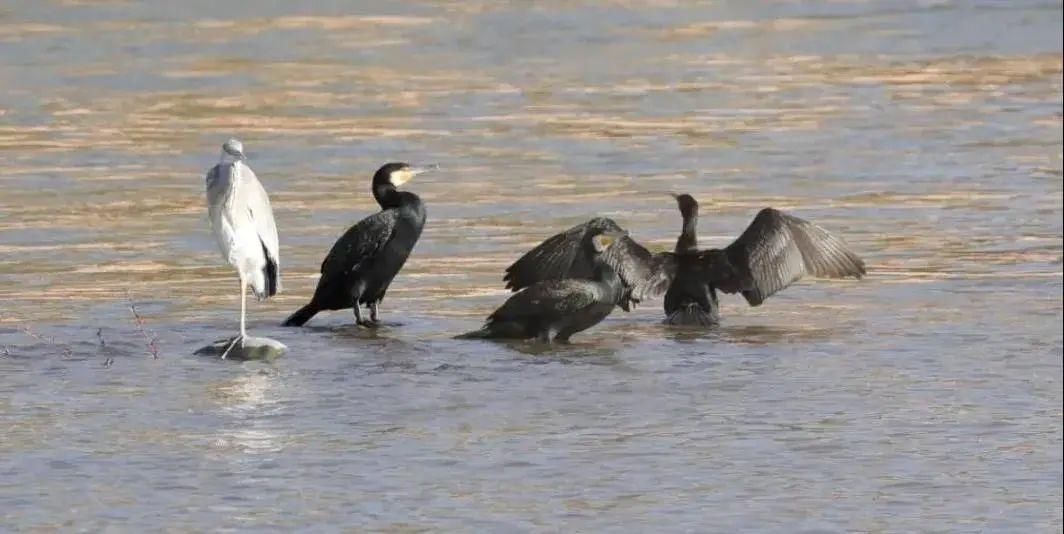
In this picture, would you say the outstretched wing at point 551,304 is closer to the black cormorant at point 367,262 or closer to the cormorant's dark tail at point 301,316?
the black cormorant at point 367,262

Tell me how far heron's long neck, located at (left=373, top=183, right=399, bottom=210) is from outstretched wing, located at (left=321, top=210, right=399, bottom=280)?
115 mm

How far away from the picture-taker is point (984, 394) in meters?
9.98

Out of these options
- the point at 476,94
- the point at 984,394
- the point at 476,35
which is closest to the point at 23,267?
the point at 984,394

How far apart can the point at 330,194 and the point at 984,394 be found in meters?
7.06

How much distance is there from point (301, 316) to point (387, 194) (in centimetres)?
82

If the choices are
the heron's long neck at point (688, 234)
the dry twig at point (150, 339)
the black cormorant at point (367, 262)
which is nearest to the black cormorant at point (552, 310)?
the black cormorant at point (367, 262)

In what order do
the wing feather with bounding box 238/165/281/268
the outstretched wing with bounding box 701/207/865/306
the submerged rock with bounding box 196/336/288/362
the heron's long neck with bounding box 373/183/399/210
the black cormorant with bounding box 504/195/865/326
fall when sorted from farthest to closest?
the heron's long neck with bounding box 373/183/399/210, the outstretched wing with bounding box 701/207/865/306, the black cormorant with bounding box 504/195/865/326, the wing feather with bounding box 238/165/281/268, the submerged rock with bounding box 196/336/288/362

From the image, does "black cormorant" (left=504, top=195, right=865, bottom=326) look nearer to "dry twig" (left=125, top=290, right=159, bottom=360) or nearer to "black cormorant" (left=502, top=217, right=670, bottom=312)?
"black cormorant" (left=502, top=217, right=670, bottom=312)

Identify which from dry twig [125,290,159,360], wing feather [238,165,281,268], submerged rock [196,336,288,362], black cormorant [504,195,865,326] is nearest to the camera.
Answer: submerged rock [196,336,288,362]

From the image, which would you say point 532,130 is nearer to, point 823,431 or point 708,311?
point 708,311

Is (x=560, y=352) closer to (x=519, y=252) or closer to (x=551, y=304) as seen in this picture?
(x=551, y=304)

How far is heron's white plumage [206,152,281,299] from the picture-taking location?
11.1 m

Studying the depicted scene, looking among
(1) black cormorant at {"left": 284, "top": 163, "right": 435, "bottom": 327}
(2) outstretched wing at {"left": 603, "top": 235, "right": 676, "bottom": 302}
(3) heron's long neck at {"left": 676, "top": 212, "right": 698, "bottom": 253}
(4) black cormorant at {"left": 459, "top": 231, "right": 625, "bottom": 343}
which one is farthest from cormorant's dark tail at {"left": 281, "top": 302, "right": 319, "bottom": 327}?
(3) heron's long neck at {"left": 676, "top": 212, "right": 698, "bottom": 253}

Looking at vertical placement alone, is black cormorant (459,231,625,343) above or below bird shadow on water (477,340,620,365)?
above
